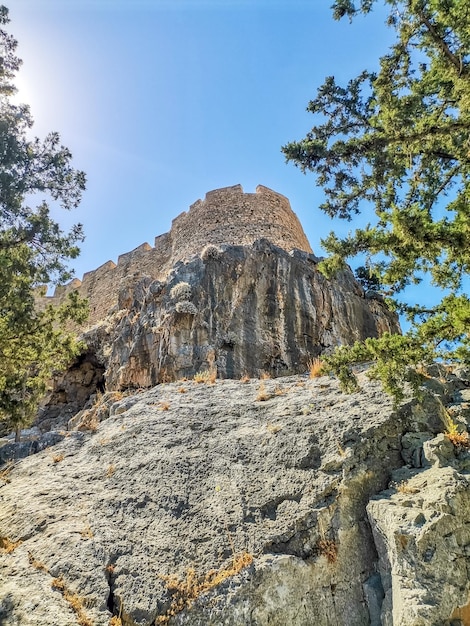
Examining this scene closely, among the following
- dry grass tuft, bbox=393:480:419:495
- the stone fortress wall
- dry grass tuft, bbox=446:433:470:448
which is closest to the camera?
dry grass tuft, bbox=393:480:419:495

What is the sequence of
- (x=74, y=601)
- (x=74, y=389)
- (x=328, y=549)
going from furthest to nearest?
1. (x=74, y=389)
2. (x=328, y=549)
3. (x=74, y=601)

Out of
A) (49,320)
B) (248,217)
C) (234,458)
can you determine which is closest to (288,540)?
(234,458)

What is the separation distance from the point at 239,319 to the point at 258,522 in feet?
28.4

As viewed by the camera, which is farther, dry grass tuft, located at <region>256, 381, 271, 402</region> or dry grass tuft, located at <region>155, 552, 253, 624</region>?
dry grass tuft, located at <region>256, 381, 271, 402</region>

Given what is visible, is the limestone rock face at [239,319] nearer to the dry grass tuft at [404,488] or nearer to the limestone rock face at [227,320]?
the limestone rock face at [227,320]

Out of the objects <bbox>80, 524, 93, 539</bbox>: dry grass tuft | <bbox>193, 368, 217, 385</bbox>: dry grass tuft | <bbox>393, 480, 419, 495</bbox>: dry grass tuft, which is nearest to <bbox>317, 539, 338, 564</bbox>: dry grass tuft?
<bbox>393, 480, 419, 495</bbox>: dry grass tuft

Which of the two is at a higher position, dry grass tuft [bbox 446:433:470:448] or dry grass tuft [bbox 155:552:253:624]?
dry grass tuft [bbox 446:433:470:448]

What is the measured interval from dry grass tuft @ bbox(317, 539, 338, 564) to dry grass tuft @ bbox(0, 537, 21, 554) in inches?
156

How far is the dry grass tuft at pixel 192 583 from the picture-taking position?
4660 mm

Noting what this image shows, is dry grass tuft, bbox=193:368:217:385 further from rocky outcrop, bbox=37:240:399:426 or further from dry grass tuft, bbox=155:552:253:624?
dry grass tuft, bbox=155:552:253:624

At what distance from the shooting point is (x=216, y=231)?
1994 centimetres

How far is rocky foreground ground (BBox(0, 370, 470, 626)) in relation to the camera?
4.64m

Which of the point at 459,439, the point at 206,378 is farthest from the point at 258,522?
the point at 206,378

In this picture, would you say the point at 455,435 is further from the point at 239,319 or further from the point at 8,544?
the point at 239,319
